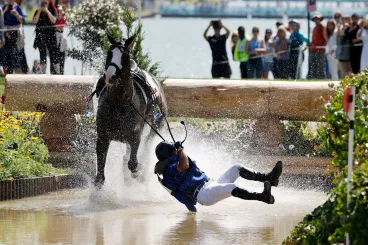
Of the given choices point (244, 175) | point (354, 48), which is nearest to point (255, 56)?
point (354, 48)

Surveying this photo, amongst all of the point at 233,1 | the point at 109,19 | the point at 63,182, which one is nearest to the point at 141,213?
the point at 63,182

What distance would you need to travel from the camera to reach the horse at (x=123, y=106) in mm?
12398

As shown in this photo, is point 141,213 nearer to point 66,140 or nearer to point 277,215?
point 277,215

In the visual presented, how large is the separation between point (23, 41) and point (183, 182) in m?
11.3

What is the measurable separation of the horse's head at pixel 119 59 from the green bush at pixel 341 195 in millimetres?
3768

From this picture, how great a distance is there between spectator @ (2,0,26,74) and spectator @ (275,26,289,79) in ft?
17.4

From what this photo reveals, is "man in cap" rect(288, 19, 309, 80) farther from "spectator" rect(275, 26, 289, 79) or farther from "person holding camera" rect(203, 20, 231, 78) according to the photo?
"person holding camera" rect(203, 20, 231, 78)

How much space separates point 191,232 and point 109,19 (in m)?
12.2

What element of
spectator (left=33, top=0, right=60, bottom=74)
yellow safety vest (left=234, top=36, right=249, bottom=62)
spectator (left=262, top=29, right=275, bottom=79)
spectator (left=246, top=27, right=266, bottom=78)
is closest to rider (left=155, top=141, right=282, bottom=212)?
spectator (left=33, top=0, right=60, bottom=74)

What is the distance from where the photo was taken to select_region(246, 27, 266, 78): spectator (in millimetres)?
23922

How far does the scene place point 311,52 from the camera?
74.9ft

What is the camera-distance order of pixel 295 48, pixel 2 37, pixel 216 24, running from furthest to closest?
pixel 216 24 → pixel 295 48 → pixel 2 37

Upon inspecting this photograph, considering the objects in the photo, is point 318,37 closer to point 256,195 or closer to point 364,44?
point 364,44

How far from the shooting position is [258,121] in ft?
49.9
